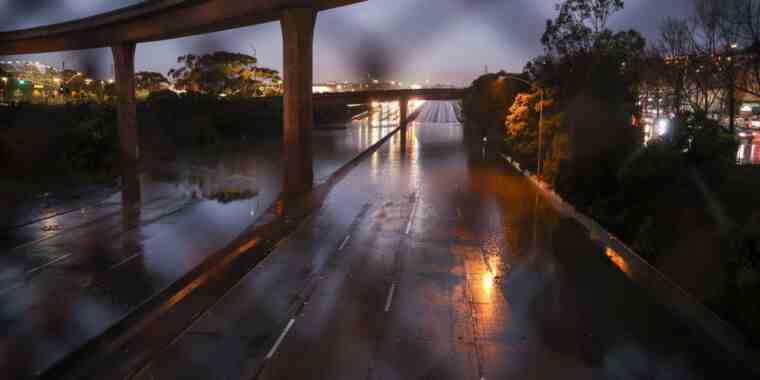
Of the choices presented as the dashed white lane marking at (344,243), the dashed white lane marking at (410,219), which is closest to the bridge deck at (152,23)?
the dashed white lane marking at (410,219)

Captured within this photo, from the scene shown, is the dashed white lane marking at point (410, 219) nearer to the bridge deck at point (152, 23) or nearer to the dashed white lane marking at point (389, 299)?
the dashed white lane marking at point (389, 299)

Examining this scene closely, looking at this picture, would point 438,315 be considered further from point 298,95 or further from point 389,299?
point 298,95

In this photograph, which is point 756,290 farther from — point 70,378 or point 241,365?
point 70,378

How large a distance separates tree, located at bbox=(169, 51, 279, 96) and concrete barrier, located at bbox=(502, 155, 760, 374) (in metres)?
105

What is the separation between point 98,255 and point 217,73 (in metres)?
106

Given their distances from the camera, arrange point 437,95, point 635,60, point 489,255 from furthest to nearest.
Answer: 1. point 437,95
2. point 635,60
3. point 489,255

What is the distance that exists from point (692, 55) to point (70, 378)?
4799 cm

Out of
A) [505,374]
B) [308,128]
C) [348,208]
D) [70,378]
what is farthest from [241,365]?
[308,128]

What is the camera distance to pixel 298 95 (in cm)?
3553

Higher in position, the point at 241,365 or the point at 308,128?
the point at 308,128

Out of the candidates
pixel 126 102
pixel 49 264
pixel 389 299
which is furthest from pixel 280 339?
pixel 126 102

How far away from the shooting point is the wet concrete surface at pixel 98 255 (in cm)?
1396

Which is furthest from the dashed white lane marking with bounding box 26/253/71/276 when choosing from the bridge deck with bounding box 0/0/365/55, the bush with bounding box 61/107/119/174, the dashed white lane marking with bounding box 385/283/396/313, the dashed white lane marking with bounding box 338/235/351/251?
the bush with bounding box 61/107/119/174

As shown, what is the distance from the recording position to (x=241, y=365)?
11852mm
